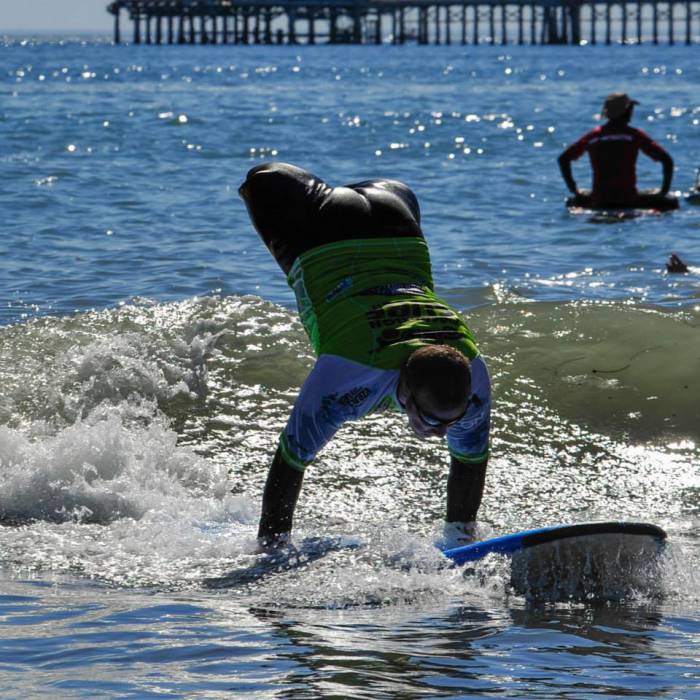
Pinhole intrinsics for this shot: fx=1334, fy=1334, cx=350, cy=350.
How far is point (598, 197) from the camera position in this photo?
15.3 m

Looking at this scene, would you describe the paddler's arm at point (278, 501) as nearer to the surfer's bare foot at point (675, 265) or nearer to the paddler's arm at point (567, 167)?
the surfer's bare foot at point (675, 265)

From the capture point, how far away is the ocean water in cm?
427

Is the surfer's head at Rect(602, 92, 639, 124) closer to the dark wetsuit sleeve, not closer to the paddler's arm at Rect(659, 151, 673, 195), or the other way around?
the paddler's arm at Rect(659, 151, 673, 195)

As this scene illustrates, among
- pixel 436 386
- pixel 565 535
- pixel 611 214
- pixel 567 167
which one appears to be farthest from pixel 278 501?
pixel 567 167

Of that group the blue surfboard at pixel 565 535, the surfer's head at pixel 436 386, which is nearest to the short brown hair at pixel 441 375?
the surfer's head at pixel 436 386

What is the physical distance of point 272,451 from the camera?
292 inches

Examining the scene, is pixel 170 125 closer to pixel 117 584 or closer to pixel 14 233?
pixel 14 233

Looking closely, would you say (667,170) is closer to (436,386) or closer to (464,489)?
(464,489)

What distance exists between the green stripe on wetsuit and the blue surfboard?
715 millimetres

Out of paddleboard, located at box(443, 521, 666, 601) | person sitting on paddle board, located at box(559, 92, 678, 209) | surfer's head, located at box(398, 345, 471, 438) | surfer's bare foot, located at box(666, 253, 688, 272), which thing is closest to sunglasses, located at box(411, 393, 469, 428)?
surfer's head, located at box(398, 345, 471, 438)

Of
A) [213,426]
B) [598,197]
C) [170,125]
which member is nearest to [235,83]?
[170,125]

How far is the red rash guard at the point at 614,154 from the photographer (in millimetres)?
14875

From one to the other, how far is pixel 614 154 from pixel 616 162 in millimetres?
179

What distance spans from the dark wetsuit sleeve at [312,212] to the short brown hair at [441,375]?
2.89 feet
